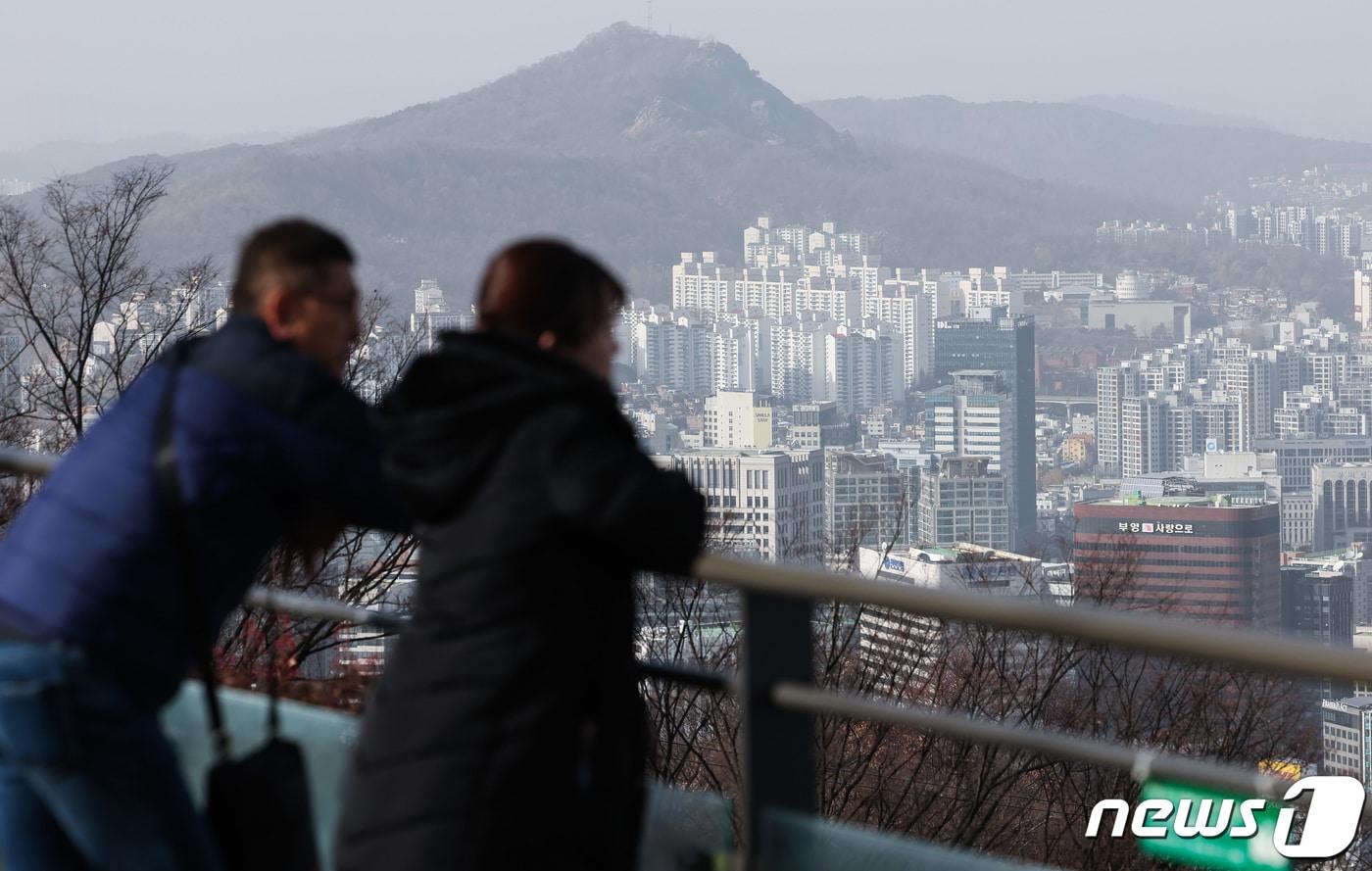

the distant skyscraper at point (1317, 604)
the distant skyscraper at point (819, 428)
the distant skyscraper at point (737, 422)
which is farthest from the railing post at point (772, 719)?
the distant skyscraper at point (819, 428)

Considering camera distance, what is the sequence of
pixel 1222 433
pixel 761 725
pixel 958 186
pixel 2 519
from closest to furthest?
pixel 761 725, pixel 2 519, pixel 1222 433, pixel 958 186

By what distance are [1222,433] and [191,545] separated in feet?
466

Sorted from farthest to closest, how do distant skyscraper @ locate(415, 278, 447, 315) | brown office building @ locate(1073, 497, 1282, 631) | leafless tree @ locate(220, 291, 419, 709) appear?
distant skyscraper @ locate(415, 278, 447, 315)
brown office building @ locate(1073, 497, 1282, 631)
leafless tree @ locate(220, 291, 419, 709)

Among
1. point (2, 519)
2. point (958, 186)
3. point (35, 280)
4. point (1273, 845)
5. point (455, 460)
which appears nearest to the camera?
point (455, 460)

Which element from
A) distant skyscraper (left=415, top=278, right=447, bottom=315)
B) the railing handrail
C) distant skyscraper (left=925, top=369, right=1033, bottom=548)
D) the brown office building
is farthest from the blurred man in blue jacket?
distant skyscraper (left=925, top=369, right=1033, bottom=548)

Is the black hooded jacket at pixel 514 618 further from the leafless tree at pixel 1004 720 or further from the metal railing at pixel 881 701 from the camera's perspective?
the leafless tree at pixel 1004 720

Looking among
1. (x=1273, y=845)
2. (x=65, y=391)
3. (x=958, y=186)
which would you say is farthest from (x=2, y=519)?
(x=958, y=186)

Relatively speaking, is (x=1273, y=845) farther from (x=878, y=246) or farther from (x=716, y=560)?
(x=878, y=246)

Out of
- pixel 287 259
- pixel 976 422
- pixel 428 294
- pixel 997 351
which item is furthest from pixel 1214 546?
pixel 997 351

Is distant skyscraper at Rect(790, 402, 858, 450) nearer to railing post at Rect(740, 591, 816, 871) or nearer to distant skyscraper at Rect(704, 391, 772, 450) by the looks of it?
distant skyscraper at Rect(704, 391, 772, 450)

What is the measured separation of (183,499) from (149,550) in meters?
0.07

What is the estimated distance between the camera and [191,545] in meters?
1.75

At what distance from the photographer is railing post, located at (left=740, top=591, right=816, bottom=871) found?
193cm

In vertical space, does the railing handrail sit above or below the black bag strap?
below
